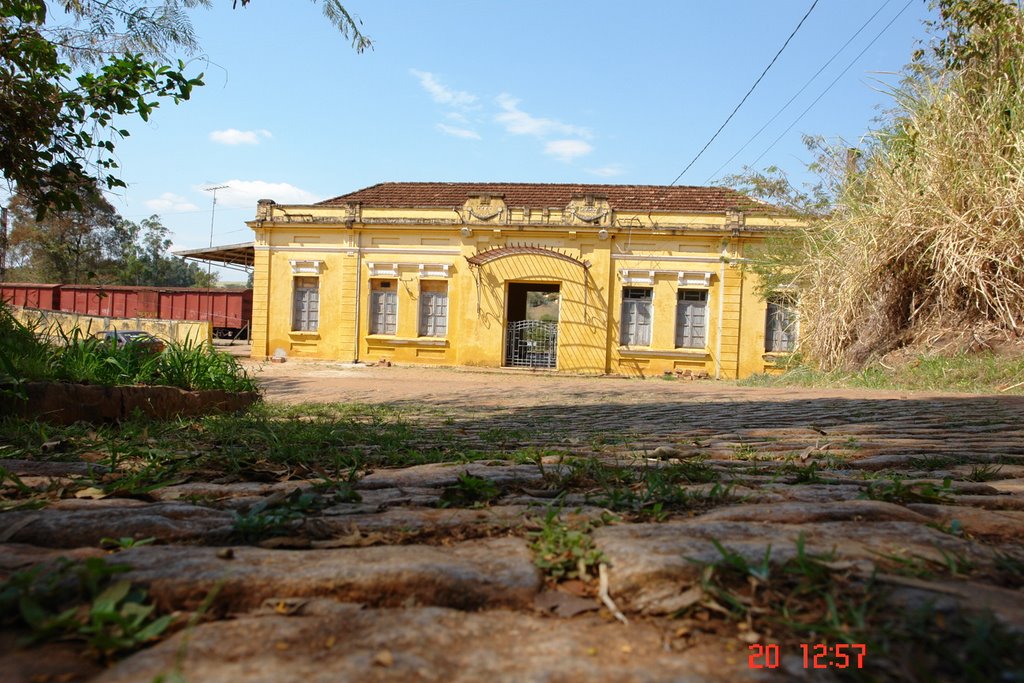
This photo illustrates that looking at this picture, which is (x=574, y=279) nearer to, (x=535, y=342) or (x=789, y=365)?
(x=535, y=342)

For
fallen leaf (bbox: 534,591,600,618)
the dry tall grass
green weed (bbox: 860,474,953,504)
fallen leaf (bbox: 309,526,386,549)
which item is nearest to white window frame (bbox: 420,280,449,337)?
the dry tall grass

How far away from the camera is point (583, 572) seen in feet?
4.65

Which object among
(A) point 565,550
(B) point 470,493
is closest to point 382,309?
(B) point 470,493

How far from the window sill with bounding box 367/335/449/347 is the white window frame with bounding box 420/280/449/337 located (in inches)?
10.9

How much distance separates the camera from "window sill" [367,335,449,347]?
19.4 metres

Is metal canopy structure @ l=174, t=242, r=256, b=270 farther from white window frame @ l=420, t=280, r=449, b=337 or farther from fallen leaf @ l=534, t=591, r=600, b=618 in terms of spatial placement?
fallen leaf @ l=534, t=591, r=600, b=618

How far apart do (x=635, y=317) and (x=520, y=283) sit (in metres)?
3.49

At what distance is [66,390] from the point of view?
401cm

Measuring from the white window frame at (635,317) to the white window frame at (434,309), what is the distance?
5.05 metres

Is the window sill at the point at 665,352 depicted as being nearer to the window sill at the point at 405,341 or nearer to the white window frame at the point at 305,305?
the window sill at the point at 405,341

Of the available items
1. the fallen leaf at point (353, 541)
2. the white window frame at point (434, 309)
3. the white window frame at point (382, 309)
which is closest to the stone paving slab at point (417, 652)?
the fallen leaf at point (353, 541)

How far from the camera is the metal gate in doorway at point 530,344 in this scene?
62.7 feet

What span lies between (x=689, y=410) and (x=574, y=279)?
12.6 metres

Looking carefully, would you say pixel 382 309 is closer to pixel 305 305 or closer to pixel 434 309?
pixel 434 309
